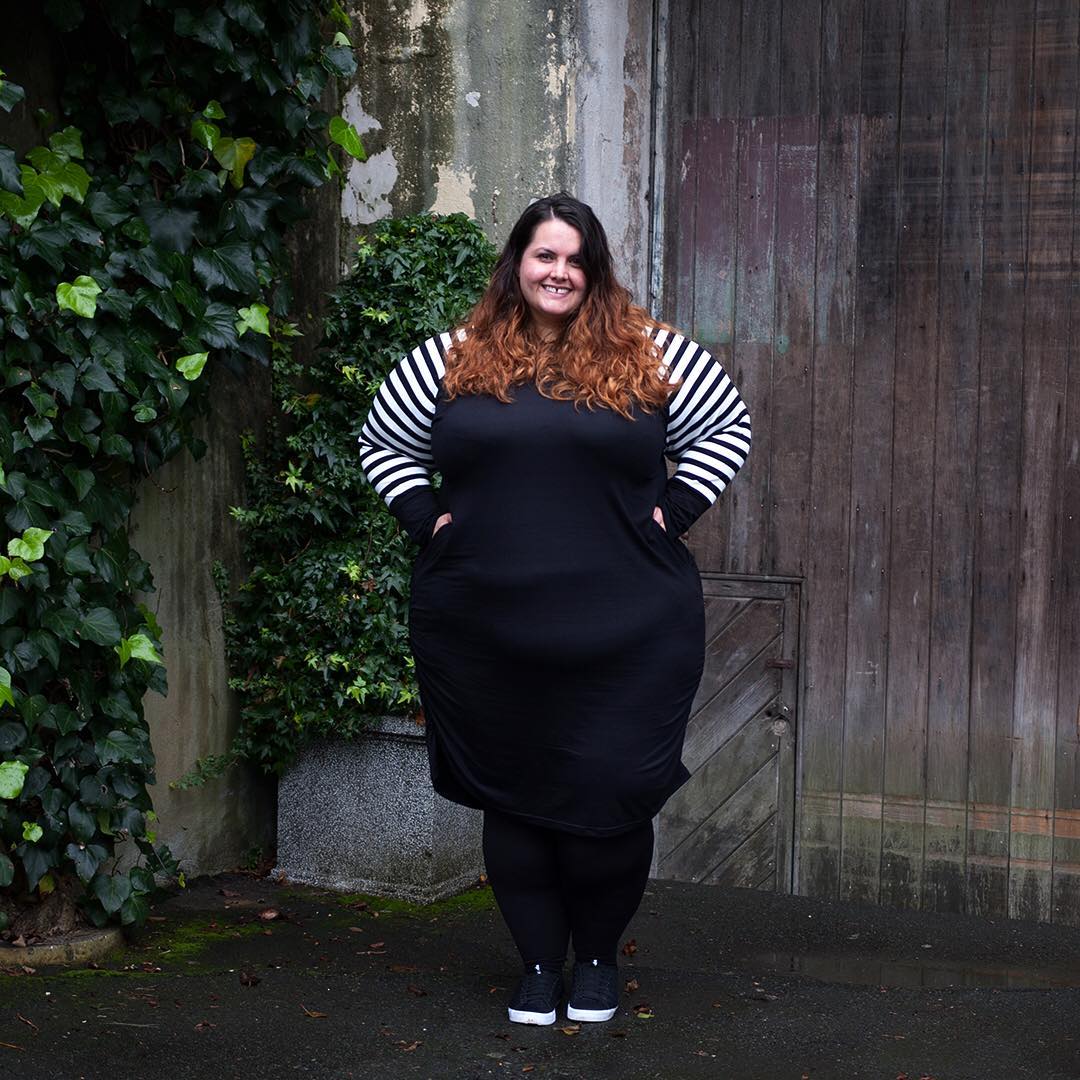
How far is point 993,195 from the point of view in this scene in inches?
189

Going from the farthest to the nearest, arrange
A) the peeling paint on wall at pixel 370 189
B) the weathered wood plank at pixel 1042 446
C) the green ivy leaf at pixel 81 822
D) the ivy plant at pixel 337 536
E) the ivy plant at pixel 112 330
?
the peeling paint on wall at pixel 370 189
the ivy plant at pixel 337 536
the weathered wood plank at pixel 1042 446
the green ivy leaf at pixel 81 822
the ivy plant at pixel 112 330

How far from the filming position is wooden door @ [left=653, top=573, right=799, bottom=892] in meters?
5.14

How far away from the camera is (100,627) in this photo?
4.07 meters

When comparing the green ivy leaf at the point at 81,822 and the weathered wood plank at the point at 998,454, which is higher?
the weathered wood plank at the point at 998,454

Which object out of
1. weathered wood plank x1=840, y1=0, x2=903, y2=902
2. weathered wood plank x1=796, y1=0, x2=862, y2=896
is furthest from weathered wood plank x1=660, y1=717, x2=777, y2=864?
weathered wood plank x1=840, y1=0, x2=903, y2=902

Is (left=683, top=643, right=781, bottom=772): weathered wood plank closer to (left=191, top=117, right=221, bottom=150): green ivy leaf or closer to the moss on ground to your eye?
the moss on ground

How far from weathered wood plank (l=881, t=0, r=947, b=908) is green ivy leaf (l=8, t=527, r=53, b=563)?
2.58 meters

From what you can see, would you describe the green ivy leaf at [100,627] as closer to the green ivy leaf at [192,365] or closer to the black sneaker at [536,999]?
the green ivy leaf at [192,365]

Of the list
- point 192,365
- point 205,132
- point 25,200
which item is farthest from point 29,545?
point 205,132

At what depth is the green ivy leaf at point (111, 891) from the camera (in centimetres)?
420

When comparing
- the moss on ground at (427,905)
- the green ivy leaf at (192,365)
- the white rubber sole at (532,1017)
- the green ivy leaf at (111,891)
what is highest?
the green ivy leaf at (192,365)

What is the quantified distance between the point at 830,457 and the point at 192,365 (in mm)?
2032

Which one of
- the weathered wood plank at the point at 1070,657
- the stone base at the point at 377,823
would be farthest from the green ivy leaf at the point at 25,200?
the weathered wood plank at the point at 1070,657

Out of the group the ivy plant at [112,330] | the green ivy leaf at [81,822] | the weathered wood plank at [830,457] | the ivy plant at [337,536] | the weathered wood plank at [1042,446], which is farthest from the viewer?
the weathered wood plank at [830,457]
